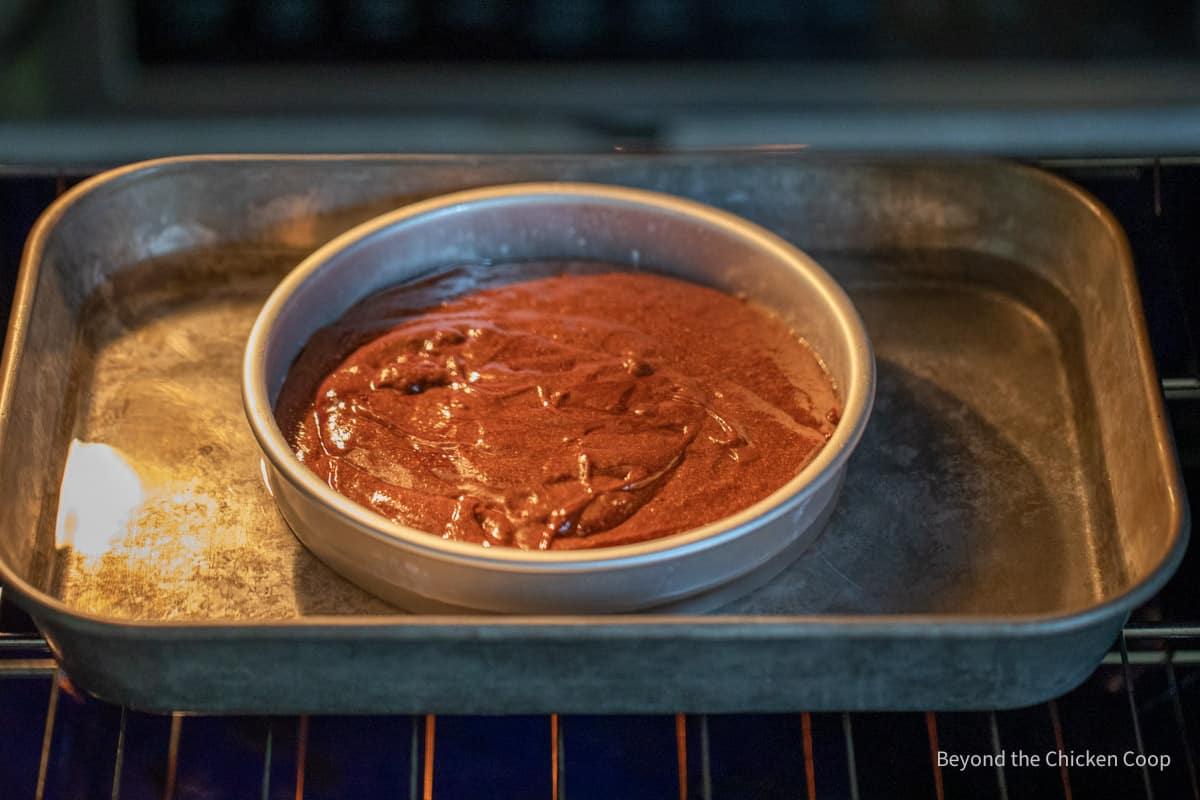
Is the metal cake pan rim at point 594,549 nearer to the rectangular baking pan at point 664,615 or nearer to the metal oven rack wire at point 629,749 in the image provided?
the rectangular baking pan at point 664,615

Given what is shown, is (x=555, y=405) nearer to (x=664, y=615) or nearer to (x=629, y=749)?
(x=664, y=615)

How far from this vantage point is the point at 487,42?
1.01 meters

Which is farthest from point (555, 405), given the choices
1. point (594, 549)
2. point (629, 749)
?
point (629, 749)

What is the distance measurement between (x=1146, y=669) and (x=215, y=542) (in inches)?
42.1

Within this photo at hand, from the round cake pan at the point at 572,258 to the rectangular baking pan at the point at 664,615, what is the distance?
0.06 meters

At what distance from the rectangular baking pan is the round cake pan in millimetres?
57

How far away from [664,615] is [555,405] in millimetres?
295

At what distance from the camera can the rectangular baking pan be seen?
112 centimetres

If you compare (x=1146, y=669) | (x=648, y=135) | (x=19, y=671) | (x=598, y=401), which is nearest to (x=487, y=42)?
(x=648, y=135)

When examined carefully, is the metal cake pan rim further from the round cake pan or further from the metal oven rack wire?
the metal oven rack wire

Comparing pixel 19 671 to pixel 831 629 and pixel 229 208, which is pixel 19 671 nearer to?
pixel 229 208

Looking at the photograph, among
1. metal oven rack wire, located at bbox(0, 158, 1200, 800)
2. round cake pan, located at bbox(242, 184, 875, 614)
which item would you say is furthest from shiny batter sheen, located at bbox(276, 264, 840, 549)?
metal oven rack wire, located at bbox(0, 158, 1200, 800)

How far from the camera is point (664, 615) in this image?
4.01 feet

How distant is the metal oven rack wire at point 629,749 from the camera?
1.35 m
